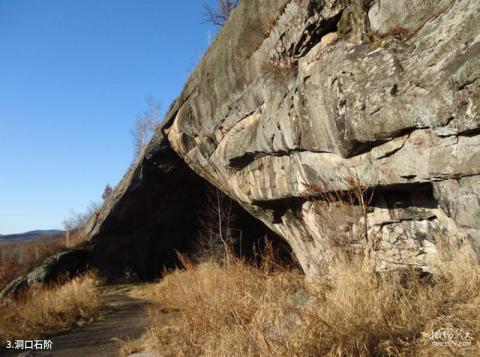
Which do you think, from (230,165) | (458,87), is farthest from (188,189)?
(458,87)

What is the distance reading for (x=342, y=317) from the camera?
118 inches

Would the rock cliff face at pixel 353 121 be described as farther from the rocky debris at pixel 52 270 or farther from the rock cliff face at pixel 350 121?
the rocky debris at pixel 52 270

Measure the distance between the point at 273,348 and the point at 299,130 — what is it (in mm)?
3463

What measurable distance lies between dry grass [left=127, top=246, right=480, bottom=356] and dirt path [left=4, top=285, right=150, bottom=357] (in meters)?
1.79

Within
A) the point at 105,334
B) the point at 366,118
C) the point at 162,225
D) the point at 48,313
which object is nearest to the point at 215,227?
the point at 162,225

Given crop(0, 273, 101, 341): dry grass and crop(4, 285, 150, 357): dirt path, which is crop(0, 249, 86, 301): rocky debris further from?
crop(4, 285, 150, 357): dirt path

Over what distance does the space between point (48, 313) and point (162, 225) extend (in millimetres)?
8378

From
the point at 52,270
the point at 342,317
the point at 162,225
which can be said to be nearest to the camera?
the point at 342,317

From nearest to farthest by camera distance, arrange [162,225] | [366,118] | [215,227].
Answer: [366,118]
[215,227]
[162,225]

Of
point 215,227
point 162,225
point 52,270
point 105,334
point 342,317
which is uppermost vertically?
point 162,225

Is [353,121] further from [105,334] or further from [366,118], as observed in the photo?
[105,334]

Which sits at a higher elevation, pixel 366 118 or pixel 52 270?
pixel 366 118

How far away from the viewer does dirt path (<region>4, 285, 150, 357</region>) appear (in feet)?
19.4

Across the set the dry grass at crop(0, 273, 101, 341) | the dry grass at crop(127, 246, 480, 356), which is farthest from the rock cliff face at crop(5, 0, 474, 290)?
the dry grass at crop(0, 273, 101, 341)
